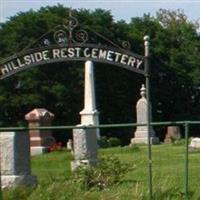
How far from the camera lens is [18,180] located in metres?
12.9

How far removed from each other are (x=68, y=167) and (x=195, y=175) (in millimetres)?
2562

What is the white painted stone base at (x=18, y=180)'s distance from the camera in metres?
12.8

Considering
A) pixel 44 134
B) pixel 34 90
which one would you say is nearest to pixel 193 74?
pixel 34 90

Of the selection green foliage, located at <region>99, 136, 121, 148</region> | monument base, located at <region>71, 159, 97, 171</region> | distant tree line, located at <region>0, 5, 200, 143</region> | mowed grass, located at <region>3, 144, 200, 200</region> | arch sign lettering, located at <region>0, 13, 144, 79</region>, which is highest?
distant tree line, located at <region>0, 5, 200, 143</region>

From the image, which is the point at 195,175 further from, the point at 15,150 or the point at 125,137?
the point at 125,137

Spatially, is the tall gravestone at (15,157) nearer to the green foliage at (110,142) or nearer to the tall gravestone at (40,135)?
the tall gravestone at (40,135)

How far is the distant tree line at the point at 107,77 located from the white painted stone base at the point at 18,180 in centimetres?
3947

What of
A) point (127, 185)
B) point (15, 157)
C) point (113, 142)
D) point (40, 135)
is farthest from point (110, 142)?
point (127, 185)

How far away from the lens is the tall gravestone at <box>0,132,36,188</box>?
42.9 ft

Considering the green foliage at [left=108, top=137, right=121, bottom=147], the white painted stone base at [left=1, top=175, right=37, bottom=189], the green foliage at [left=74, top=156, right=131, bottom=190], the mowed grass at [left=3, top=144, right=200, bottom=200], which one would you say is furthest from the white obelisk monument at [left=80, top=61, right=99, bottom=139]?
the white painted stone base at [left=1, top=175, right=37, bottom=189]

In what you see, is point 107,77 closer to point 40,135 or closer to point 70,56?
point 40,135

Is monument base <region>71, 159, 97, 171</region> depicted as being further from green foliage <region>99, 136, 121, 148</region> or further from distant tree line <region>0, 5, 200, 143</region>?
distant tree line <region>0, 5, 200, 143</region>

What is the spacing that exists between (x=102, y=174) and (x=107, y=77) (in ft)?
160

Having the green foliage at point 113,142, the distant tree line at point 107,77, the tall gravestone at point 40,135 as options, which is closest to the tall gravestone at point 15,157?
the tall gravestone at point 40,135
